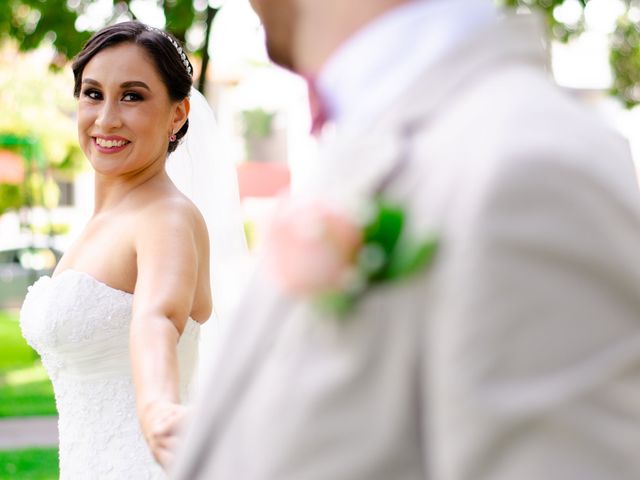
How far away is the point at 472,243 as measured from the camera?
119cm

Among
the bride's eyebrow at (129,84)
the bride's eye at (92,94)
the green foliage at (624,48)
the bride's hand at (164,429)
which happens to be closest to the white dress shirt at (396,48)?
the bride's hand at (164,429)

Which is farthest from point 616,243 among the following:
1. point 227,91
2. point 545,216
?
point 227,91

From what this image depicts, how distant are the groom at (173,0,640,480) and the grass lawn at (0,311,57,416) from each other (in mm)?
10888

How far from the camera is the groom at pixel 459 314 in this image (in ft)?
3.92

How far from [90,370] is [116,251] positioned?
0.44 m

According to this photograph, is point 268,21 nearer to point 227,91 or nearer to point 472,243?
point 472,243

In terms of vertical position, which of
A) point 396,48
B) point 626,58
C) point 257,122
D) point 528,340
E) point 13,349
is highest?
point 396,48

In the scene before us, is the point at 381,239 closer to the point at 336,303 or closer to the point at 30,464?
the point at 336,303

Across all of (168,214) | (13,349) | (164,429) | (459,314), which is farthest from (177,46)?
(13,349)

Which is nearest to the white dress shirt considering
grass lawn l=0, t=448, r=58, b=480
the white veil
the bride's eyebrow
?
the bride's eyebrow

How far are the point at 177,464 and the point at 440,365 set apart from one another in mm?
413

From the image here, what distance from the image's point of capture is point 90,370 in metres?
3.49

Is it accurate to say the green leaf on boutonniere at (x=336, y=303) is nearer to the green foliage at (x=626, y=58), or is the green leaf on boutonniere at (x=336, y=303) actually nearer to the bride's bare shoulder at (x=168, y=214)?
the bride's bare shoulder at (x=168, y=214)

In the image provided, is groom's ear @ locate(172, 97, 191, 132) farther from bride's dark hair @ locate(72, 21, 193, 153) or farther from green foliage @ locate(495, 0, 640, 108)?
green foliage @ locate(495, 0, 640, 108)
